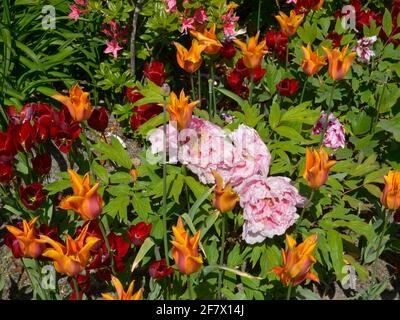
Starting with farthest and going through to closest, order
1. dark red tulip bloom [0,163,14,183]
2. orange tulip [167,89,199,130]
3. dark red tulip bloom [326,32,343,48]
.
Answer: dark red tulip bloom [326,32,343,48] → dark red tulip bloom [0,163,14,183] → orange tulip [167,89,199,130]

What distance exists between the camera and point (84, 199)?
1354 mm

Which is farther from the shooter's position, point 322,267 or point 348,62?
point 322,267

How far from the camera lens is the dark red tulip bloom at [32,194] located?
1.69m

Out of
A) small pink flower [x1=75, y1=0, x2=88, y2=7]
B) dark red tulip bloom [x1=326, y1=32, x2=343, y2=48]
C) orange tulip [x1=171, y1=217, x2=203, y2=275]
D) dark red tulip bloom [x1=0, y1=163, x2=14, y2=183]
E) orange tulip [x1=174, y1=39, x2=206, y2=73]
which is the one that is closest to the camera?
orange tulip [x1=171, y1=217, x2=203, y2=275]

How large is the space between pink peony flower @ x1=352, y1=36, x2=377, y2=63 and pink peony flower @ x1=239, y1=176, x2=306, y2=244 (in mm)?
924

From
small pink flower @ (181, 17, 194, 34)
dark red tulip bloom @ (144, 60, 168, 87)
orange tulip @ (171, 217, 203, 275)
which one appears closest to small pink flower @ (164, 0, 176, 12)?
small pink flower @ (181, 17, 194, 34)

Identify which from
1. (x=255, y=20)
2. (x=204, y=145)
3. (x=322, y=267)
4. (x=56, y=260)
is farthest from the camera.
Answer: (x=255, y=20)

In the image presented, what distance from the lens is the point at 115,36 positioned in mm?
2631

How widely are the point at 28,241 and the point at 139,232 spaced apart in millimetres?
331

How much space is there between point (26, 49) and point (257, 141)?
1442 mm

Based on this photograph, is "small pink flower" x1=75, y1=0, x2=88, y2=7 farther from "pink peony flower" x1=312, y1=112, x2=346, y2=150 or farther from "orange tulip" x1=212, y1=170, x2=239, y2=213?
"orange tulip" x1=212, y1=170, x2=239, y2=213

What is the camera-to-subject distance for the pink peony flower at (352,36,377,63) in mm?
2326

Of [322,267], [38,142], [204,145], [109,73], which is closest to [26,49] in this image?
[109,73]
